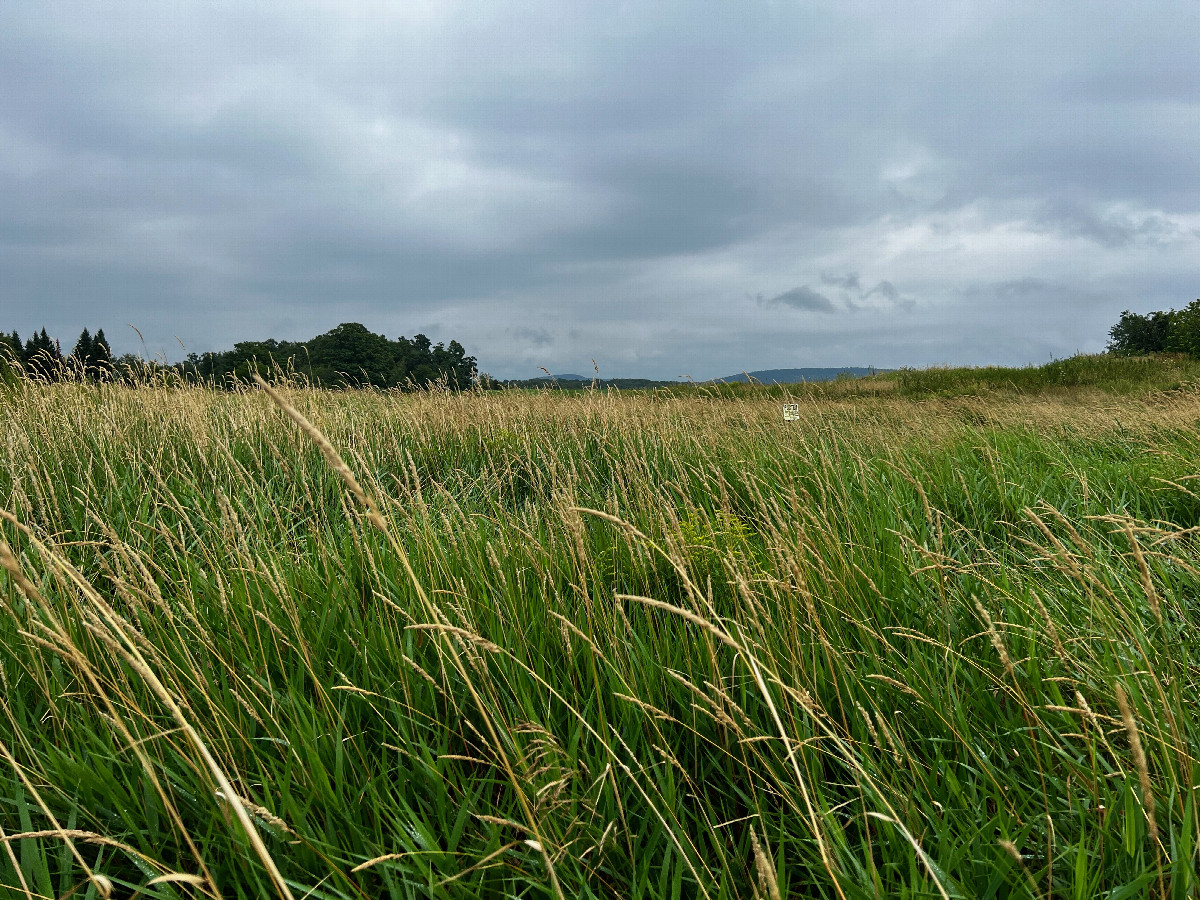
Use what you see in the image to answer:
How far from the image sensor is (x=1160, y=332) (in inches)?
1964

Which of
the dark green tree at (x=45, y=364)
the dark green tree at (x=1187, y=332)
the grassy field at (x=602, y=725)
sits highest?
the dark green tree at (x=1187, y=332)

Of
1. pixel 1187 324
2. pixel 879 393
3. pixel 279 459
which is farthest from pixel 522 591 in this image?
pixel 1187 324

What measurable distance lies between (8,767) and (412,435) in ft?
16.1

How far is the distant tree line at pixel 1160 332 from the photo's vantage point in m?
30.2

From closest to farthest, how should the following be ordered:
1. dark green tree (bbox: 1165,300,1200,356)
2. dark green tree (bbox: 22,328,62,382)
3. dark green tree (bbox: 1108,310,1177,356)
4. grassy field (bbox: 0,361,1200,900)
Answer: grassy field (bbox: 0,361,1200,900) < dark green tree (bbox: 22,328,62,382) < dark green tree (bbox: 1165,300,1200,356) < dark green tree (bbox: 1108,310,1177,356)

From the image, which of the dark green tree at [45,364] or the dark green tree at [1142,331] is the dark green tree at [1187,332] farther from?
the dark green tree at [45,364]

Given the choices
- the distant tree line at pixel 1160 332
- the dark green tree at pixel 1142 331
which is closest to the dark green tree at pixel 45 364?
the distant tree line at pixel 1160 332

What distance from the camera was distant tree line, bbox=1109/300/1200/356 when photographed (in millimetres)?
30250

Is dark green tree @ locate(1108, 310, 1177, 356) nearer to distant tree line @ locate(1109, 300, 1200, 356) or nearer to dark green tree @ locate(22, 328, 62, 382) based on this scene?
distant tree line @ locate(1109, 300, 1200, 356)

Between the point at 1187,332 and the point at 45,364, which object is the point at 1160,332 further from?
the point at 45,364

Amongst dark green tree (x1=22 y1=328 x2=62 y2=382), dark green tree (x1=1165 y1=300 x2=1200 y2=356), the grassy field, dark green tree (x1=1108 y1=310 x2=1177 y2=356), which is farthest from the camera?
dark green tree (x1=1108 y1=310 x2=1177 y2=356)

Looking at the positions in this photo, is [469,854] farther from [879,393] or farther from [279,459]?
[879,393]

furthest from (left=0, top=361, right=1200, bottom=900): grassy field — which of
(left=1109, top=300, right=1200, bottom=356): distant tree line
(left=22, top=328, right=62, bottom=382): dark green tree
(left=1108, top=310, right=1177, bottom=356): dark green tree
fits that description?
(left=1108, top=310, right=1177, bottom=356): dark green tree

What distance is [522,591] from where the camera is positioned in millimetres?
2498
